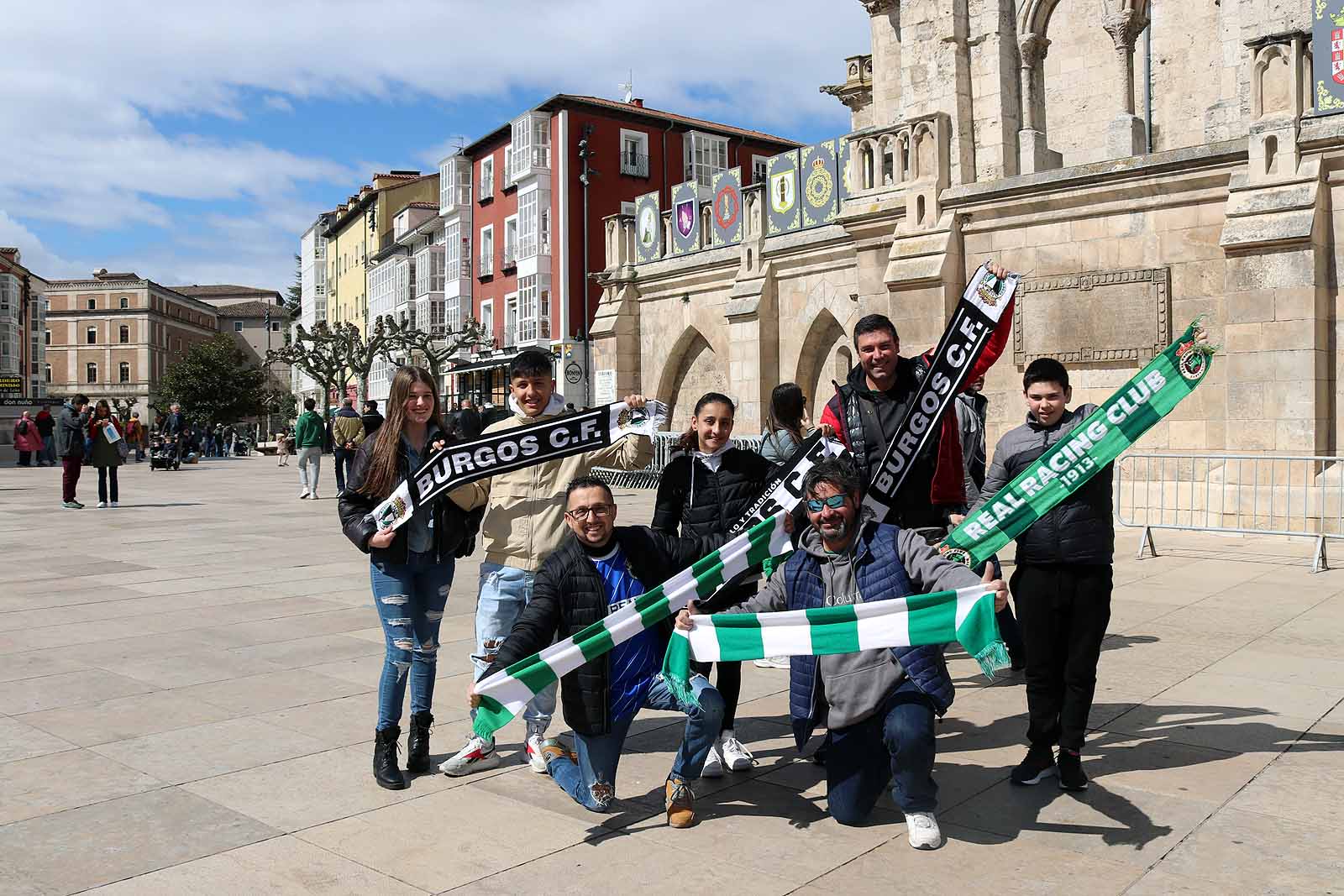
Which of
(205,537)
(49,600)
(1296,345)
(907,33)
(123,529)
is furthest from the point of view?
(907,33)

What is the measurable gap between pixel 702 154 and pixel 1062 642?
4366 centimetres

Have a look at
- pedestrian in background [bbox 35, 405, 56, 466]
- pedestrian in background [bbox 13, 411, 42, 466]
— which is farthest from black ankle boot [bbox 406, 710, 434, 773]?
pedestrian in background [bbox 35, 405, 56, 466]

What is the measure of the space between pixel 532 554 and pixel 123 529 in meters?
12.2

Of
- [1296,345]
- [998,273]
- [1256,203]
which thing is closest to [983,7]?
[1256,203]

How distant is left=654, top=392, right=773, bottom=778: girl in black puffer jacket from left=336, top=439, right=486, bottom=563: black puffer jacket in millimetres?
929

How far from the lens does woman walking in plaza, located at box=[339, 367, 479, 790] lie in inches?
191

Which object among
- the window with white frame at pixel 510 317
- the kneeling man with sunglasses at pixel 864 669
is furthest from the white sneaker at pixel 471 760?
the window with white frame at pixel 510 317

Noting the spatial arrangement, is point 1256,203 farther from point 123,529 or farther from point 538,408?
point 123,529

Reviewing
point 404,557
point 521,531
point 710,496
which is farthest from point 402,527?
point 710,496

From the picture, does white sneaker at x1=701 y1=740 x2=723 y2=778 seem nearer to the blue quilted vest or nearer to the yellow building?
the blue quilted vest

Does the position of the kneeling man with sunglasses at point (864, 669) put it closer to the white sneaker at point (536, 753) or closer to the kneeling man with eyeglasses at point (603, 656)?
the kneeling man with eyeglasses at point (603, 656)

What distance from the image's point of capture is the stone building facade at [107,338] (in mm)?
123562

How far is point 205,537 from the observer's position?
1403 centimetres

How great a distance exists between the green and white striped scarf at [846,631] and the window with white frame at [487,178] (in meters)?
47.5
